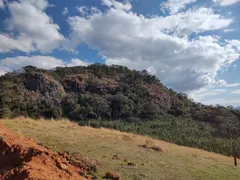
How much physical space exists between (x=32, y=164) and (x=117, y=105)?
44.5m

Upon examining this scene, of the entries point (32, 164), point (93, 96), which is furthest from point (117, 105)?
point (32, 164)

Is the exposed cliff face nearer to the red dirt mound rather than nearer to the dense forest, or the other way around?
the dense forest

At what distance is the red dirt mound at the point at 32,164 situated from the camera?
28.6 feet

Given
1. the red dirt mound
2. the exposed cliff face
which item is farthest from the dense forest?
the red dirt mound

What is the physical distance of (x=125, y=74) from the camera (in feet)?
243

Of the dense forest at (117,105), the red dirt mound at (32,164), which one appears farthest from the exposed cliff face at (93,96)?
the red dirt mound at (32,164)

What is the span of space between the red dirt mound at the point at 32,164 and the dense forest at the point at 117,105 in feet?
65.1

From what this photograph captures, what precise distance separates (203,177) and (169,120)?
4180 centimetres

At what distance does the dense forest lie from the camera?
36.0 metres

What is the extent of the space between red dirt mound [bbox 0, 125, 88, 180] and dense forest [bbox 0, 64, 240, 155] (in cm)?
1986

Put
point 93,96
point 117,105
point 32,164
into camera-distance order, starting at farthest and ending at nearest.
Answer: point 93,96 < point 117,105 < point 32,164

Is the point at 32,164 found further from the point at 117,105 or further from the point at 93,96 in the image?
the point at 93,96

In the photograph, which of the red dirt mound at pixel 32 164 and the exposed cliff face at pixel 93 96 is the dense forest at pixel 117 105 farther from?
the red dirt mound at pixel 32 164

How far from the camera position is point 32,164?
9.19 m
